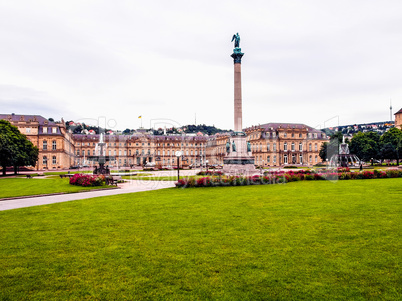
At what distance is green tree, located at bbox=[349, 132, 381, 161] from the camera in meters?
65.8

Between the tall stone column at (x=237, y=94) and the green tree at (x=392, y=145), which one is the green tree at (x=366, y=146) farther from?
the tall stone column at (x=237, y=94)

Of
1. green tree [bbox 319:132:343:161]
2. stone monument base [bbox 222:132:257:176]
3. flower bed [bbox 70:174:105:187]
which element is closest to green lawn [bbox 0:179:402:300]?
flower bed [bbox 70:174:105:187]

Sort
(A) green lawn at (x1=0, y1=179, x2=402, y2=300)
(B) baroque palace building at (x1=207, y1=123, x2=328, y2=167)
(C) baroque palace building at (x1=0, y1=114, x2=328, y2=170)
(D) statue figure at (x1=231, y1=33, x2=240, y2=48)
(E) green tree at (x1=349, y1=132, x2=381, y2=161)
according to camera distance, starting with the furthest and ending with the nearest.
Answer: (B) baroque palace building at (x1=207, y1=123, x2=328, y2=167) → (C) baroque palace building at (x1=0, y1=114, x2=328, y2=170) → (E) green tree at (x1=349, y1=132, x2=381, y2=161) → (D) statue figure at (x1=231, y1=33, x2=240, y2=48) → (A) green lawn at (x1=0, y1=179, x2=402, y2=300)

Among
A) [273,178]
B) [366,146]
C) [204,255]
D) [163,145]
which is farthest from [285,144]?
[204,255]

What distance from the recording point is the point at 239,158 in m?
34.2

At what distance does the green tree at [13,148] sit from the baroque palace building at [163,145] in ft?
64.9

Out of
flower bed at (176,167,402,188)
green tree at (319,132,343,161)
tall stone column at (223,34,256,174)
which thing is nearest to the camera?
flower bed at (176,167,402,188)

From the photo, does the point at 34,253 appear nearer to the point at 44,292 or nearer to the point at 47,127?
the point at 44,292

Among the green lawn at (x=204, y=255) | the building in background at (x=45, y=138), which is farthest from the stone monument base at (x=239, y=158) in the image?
the building in background at (x=45, y=138)

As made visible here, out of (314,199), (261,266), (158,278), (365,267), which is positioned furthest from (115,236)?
(314,199)

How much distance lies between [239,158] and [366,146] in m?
45.5

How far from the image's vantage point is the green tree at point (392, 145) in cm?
6241

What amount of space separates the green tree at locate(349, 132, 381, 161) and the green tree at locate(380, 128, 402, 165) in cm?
179

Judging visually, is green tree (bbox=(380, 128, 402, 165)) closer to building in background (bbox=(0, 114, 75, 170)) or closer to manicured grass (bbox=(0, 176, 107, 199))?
manicured grass (bbox=(0, 176, 107, 199))
